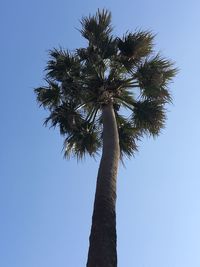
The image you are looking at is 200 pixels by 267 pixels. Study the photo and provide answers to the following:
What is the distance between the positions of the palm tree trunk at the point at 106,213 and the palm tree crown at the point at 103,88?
3413mm

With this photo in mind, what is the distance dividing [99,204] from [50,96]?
8.09m

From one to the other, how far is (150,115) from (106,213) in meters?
7.29

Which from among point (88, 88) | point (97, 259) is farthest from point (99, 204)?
point (88, 88)

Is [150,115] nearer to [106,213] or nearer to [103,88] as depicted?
[103,88]

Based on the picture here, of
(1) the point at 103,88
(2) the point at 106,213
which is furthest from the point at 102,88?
(2) the point at 106,213

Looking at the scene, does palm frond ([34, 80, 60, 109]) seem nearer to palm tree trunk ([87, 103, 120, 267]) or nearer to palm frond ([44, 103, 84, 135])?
palm frond ([44, 103, 84, 135])

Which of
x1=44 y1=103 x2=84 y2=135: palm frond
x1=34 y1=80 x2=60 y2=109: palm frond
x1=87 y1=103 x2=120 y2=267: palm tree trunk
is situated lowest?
x1=87 y1=103 x2=120 y2=267: palm tree trunk

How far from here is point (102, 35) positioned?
1802 centimetres

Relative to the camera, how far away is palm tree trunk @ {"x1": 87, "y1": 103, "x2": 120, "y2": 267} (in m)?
8.91

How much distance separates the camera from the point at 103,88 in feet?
52.9

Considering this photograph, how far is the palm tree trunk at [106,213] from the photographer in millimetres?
8906

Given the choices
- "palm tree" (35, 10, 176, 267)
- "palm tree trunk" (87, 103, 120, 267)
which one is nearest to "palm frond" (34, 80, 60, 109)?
"palm tree" (35, 10, 176, 267)

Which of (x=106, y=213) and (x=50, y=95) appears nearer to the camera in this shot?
(x=106, y=213)

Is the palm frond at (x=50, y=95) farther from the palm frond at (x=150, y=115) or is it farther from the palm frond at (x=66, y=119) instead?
the palm frond at (x=150, y=115)
